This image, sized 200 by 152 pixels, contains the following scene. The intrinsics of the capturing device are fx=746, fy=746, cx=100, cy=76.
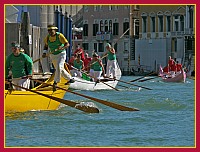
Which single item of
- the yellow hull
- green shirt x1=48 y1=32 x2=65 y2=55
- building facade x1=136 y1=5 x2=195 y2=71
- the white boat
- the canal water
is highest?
building facade x1=136 y1=5 x2=195 y2=71

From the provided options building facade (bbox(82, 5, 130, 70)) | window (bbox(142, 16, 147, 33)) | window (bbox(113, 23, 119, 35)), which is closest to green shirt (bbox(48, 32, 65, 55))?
window (bbox(142, 16, 147, 33))

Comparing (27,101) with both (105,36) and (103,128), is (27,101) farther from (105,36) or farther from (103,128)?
(105,36)

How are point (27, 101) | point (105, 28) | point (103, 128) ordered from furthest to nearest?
point (105, 28)
point (27, 101)
point (103, 128)

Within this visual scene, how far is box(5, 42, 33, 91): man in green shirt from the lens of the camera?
34.8 feet

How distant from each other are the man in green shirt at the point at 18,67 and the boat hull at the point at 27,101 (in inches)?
11.4

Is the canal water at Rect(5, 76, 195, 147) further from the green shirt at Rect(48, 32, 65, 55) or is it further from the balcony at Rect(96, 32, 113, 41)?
the balcony at Rect(96, 32, 113, 41)

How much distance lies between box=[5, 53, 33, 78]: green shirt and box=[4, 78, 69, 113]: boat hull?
0.36 metres

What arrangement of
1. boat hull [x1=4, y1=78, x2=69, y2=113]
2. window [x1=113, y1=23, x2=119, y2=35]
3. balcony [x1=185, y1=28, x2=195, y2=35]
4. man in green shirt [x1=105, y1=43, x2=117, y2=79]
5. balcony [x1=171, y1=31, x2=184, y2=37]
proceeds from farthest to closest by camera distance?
1. window [x1=113, y1=23, x2=119, y2=35]
2. balcony [x1=171, y1=31, x2=184, y2=37]
3. balcony [x1=185, y1=28, x2=195, y2=35]
4. man in green shirt [x1=105, y1=43, x2=117, y2=79]
5. boat hull [x1=4, y1=78, x2=69, y2=113]

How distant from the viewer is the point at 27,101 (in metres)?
10.6

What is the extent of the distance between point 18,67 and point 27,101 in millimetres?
507

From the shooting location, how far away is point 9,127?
9.10 metres

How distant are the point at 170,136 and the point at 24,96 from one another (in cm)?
270

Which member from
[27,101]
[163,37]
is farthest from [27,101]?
[163,37]

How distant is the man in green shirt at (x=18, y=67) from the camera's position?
1060 cm
